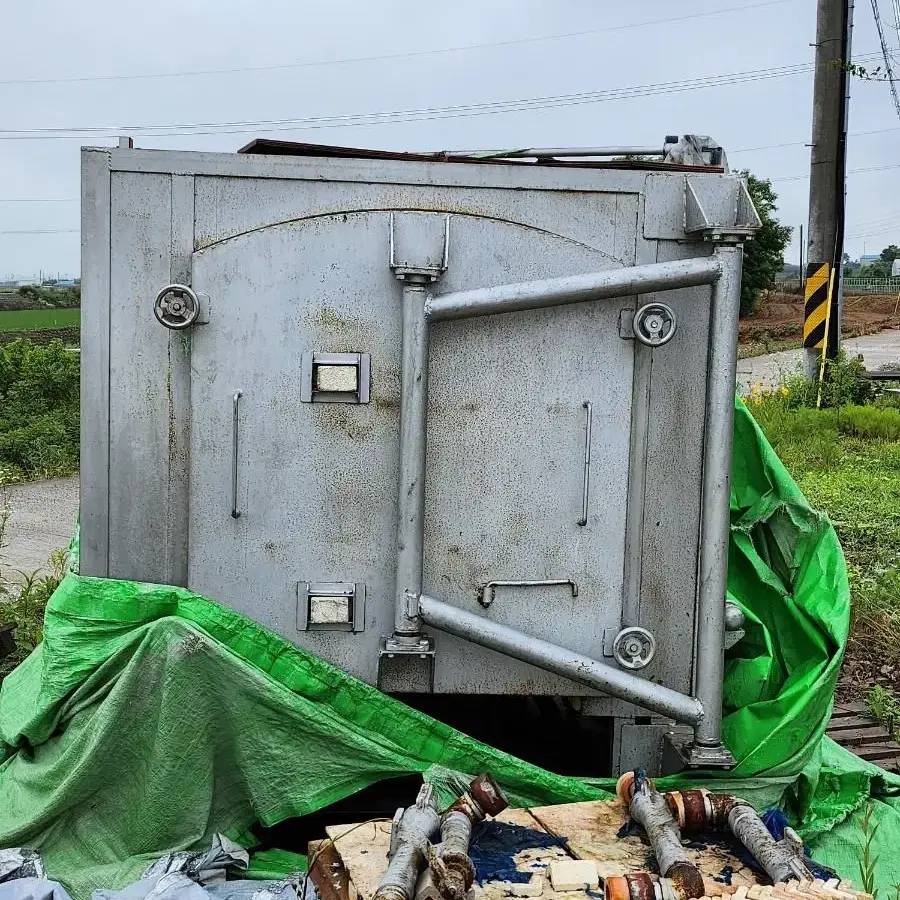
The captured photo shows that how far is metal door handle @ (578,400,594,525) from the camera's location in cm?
269

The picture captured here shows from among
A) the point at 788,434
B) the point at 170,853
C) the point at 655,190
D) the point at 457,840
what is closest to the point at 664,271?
the point at 655,190

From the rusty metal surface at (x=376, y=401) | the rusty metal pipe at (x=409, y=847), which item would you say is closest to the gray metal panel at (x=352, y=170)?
the rusty metal surface at (x=376, y=401)

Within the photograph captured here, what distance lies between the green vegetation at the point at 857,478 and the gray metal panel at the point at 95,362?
10.8ft

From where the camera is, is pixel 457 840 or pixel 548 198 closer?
pixel 457 840

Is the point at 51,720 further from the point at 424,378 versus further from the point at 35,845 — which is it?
the point at 424,378

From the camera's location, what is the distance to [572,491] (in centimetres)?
271

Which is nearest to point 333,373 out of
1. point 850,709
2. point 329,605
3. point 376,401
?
point 376,401

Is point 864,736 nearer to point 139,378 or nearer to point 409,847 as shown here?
point 409,847

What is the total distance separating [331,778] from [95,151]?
60.5 inches

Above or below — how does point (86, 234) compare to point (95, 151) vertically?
below

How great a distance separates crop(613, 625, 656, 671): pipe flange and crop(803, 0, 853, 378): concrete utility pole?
9805mm

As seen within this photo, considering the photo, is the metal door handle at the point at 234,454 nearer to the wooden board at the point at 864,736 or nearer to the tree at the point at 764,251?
the wooden board at the point at 864,736

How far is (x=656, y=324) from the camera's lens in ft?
8.70

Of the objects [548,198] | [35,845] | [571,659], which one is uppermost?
Answer: [548,198]
